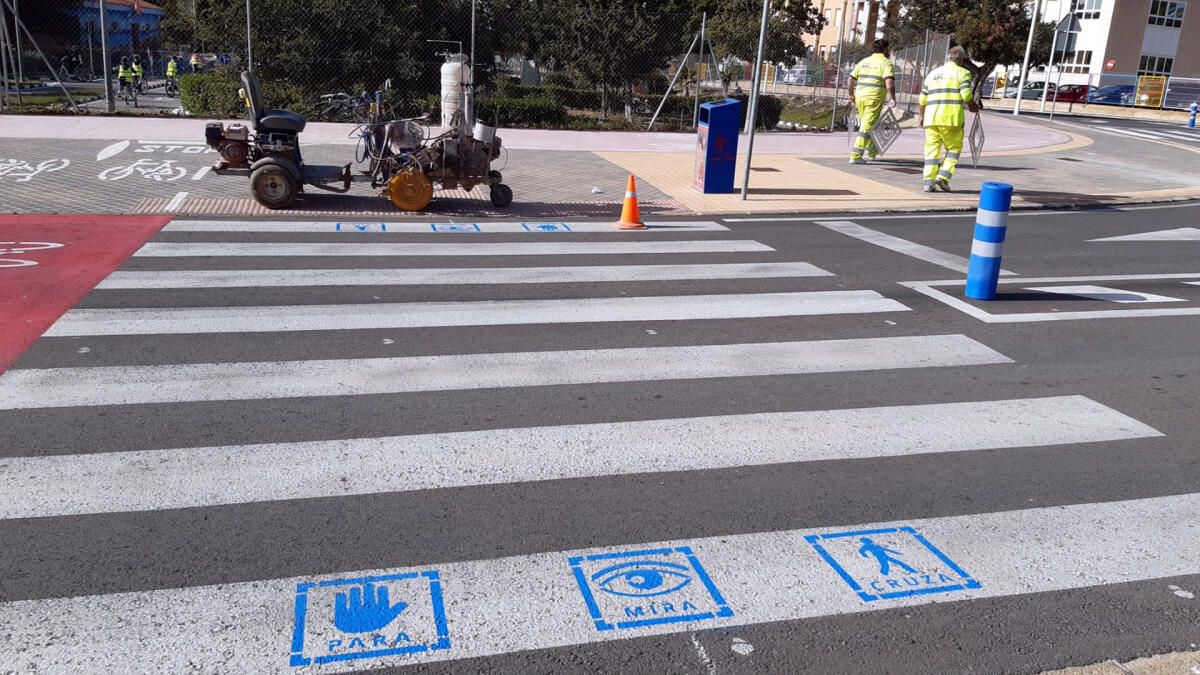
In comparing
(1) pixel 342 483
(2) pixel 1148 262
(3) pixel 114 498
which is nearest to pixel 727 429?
(1) pixel 342 483

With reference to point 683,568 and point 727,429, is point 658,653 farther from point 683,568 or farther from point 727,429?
point 727,429

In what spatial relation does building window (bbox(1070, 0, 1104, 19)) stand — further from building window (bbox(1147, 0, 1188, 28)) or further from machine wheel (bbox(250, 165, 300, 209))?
machine wheel (bbox(250, 165, 300, 209))

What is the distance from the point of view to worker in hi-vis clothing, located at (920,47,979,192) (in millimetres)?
14055

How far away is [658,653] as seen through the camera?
336cm

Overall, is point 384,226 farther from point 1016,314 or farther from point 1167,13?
point 1167,13

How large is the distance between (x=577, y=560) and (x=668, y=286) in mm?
4949

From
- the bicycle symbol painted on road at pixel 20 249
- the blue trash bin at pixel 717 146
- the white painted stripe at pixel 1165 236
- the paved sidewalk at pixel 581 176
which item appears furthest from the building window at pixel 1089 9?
the bicycle symbol painted on road at pixel 20 249

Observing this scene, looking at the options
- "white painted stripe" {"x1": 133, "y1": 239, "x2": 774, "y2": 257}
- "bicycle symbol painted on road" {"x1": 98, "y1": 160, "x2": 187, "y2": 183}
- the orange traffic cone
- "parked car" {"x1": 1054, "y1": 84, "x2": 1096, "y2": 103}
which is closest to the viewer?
"white painted stripe" {"x1": 133, "y1": 239, "x2": 774, "y2": 257}

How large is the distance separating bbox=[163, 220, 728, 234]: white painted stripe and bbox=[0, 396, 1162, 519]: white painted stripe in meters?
6.09

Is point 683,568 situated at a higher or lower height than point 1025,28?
lower

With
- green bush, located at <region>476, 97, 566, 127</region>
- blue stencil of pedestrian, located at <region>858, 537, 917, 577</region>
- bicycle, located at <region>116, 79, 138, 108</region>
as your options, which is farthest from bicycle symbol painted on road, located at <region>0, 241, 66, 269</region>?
bicycle, located at <region>116, 79, 138, 108</region>

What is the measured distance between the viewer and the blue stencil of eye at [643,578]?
374 cm

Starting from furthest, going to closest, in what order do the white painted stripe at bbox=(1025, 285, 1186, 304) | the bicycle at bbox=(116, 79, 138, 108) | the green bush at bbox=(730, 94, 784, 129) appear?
the bicycle at bbox=(116, 79, 138, 108)
the green bush at bbox=(730, 94, 784, 129)
the white painted stripe at bbox=(1025, 285, 1186, 304)

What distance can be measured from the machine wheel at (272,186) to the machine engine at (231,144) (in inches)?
8.8
